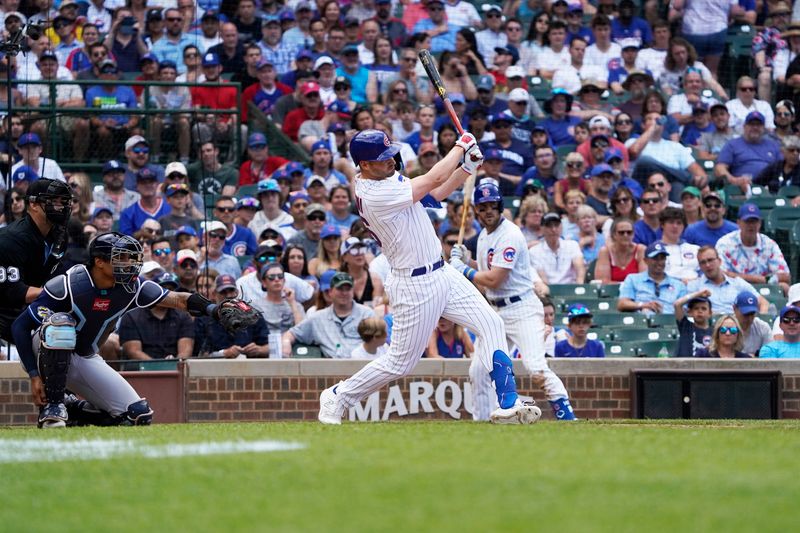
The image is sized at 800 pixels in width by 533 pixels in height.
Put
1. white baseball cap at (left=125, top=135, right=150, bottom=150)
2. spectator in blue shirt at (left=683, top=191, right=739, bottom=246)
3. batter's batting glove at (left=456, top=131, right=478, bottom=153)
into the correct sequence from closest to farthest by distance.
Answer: batter's batting glove at (left=456, top=131, right=478, bottom=153)
spectator in blue shirt at (left=683, top=191, right=739, bottom=246)
white baseball cap at (left=125, top=135, right=150, bottom=150)

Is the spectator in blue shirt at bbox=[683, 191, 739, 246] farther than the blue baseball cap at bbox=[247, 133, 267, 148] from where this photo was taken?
No

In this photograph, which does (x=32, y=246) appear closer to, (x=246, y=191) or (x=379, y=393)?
(x=379, y=393)

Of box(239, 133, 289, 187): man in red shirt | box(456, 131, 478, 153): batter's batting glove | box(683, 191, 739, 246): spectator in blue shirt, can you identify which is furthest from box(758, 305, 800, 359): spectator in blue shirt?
box(239, 133, 289, 187): man in red shirt

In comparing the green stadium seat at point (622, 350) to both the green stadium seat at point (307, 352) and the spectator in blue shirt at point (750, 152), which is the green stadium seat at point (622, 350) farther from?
the spectator in blue shirt at point (750, 152)

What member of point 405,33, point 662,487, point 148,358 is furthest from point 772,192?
point 662,487

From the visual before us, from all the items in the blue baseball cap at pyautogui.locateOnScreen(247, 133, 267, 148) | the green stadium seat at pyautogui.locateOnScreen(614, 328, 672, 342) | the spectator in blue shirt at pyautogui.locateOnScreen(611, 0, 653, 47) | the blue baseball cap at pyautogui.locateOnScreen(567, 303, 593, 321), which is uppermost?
the spectator in blue shirt at pyautogui.locateOnScreen(611, 0, 653, 47)

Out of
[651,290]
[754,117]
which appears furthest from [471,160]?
[754,117]

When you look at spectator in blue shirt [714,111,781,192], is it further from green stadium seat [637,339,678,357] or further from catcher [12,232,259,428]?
catcher [12,232,259,428]

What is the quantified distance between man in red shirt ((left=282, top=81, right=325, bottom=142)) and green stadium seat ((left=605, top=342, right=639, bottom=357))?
16.8 feet

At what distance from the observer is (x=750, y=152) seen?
1529cm

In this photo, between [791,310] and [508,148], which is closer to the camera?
[791,310]

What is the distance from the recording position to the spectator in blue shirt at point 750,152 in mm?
15211

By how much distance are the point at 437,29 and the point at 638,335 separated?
6.61 m

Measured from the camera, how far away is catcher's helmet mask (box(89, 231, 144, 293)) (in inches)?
315
